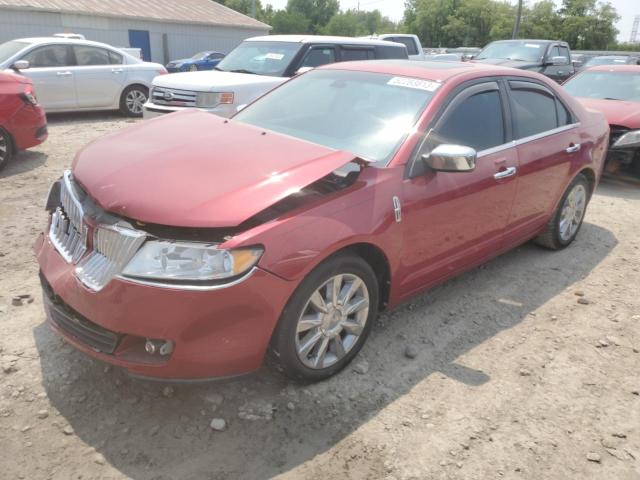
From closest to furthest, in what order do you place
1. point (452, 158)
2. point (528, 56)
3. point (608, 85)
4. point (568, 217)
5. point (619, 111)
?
point (452, 158) → point (568, 217) → point (619, 111) → point (608, 85) → point (528, 56)

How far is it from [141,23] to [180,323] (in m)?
30.5

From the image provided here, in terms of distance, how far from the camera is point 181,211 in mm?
2553

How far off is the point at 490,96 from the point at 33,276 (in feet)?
11.6

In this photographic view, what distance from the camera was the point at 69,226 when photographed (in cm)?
300

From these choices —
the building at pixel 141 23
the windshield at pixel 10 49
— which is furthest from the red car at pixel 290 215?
the building at pixel 141 23

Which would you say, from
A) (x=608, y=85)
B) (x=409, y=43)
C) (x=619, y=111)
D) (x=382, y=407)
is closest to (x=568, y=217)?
(x=382, y=407)

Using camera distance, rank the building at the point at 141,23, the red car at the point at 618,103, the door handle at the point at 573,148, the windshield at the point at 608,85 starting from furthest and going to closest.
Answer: the building at the point at 141,23 → the windshield at the point at 608,85 → the red car at the point at 618,103 → the door handle at the point at 573,148

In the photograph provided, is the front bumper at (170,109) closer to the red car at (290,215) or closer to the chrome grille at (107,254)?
the red car at (290,215)

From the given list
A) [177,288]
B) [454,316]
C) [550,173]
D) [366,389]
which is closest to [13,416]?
[177,288]

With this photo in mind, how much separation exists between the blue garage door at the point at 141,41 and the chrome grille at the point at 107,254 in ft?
97.4

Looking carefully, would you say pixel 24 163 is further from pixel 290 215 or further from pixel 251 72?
pixel 290 215

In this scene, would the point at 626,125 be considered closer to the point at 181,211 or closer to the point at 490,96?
the point at 490,96

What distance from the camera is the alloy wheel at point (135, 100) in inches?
438

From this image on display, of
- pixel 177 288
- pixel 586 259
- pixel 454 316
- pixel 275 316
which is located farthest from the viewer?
pixel 586 259
